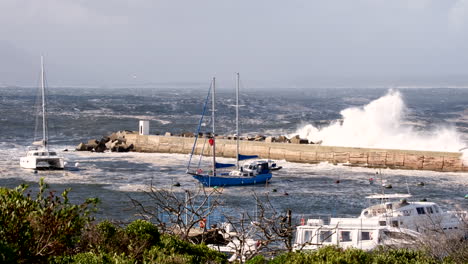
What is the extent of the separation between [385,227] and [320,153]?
86.2ft

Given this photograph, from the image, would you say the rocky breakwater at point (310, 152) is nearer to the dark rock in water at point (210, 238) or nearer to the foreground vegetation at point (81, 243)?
the dark rock in water at point (210, 238)

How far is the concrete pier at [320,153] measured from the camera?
42.4 meters

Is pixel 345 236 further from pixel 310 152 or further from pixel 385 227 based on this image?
pixel 310 152

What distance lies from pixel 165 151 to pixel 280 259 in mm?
39470

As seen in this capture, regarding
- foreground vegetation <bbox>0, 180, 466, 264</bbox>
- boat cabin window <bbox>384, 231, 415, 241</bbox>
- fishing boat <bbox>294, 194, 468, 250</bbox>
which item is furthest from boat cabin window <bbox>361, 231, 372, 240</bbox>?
foreground vegetation <bbox>0, 180, 466, 264</bbox>

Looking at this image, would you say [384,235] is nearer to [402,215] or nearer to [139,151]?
[402,215]

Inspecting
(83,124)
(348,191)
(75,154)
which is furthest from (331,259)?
(83,124)

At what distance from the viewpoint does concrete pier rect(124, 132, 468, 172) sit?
4244 centimetres

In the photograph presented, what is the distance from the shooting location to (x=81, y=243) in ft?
44.3

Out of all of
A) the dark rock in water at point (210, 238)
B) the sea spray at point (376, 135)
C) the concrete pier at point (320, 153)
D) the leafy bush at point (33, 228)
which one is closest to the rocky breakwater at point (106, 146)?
the concrete pier at point (320, 153)

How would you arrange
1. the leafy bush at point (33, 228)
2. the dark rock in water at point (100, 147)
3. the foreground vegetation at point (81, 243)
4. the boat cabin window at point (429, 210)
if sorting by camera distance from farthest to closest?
the dark rock in water at point (100, 147), the boat cabin window at point (429, 210), the foreground vegetation at point (81, 243), the leafy bush at point (33, 228)

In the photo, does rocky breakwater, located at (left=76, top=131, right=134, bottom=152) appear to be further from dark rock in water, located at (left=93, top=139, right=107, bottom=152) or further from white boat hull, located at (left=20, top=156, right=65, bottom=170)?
white boat hull, located at (left=20, top=156, right=65, bottom=170)

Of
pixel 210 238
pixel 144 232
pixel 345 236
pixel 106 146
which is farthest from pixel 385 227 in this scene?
pixel 106 146

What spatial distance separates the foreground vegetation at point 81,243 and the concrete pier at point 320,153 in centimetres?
2812
